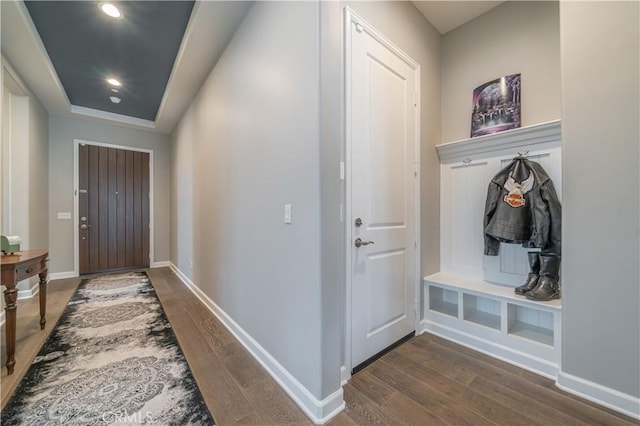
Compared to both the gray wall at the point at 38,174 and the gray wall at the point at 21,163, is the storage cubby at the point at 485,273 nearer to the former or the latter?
the gray wall at the point at 21,163

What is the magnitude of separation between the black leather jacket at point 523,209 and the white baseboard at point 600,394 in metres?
0.79

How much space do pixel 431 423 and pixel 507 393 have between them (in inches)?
23.7

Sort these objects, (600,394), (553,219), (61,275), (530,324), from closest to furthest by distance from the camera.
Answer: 1. (600,394)
2. (553,219)
3. (530,324)
4. (61,275)

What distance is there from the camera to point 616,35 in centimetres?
144

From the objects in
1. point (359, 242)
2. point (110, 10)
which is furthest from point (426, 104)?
point (110, 10)

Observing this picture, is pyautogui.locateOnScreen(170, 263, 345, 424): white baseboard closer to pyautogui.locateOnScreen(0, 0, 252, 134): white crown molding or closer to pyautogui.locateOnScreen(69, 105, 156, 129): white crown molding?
pyautogui.locateOnScreen(0, 0, 252, 134): white crown molding

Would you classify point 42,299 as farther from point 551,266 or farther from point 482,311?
point 551,266

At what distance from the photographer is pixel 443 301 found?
2572 millimetres

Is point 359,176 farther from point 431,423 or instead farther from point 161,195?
point 161,195

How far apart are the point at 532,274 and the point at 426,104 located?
1643mm

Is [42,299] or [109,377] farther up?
[42,299]

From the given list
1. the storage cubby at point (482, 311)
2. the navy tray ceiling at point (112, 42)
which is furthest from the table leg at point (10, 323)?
the storage cubby at point (482, 311)

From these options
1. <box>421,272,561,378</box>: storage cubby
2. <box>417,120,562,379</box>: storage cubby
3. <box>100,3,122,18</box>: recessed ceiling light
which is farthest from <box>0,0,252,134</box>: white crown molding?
<box>421,272,561,378</box>: storage cubby

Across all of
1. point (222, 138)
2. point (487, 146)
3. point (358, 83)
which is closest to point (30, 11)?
point (222, 138)
